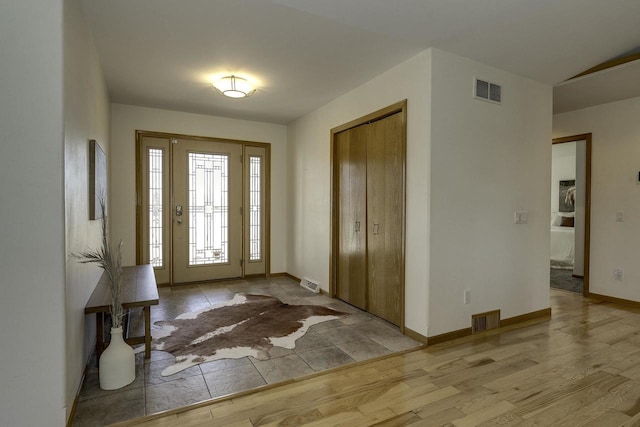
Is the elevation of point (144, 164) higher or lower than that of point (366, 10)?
lower

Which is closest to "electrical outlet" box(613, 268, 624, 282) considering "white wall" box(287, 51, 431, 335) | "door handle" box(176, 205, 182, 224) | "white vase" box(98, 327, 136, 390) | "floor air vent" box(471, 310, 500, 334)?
"floor air vent" box(471, 310, 500, 334)

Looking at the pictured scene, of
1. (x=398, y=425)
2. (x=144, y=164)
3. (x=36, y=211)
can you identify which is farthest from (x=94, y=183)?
(x=398, y=425)

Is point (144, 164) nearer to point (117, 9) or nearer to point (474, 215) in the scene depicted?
point (117, 9)

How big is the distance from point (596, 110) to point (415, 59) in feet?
10.3

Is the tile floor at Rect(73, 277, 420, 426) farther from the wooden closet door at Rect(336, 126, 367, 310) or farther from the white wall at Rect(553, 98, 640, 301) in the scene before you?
the white wall at Rect(553, 98, 640, 301)

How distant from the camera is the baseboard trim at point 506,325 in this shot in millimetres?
3048

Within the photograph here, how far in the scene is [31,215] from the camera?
171 centimetres

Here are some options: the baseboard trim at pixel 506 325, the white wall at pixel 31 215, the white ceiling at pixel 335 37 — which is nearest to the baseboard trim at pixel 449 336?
the baseboard trim at pixel 506 325

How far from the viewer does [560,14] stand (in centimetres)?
252

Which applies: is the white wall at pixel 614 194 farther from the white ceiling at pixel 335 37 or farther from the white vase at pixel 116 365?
the white vase at pixel 116 365

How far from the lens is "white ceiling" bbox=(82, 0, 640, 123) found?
2418 mm

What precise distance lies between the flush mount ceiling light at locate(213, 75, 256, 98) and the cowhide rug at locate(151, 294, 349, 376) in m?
2.38

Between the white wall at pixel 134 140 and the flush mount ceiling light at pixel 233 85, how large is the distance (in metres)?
0.54

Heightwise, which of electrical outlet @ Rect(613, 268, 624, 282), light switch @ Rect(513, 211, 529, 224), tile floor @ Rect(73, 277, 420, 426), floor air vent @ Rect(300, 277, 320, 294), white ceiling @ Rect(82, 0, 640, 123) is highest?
white ceiling @ Rect(82, 0, 640, 123)
